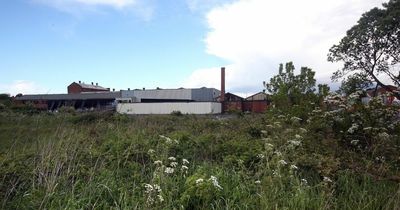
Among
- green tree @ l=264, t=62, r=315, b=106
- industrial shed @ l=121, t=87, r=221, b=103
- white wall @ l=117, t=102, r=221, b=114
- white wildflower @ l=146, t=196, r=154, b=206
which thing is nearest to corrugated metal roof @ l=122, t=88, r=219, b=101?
industrial shed @ l=121, t=87, r=221, b=103

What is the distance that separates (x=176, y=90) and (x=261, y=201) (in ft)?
237

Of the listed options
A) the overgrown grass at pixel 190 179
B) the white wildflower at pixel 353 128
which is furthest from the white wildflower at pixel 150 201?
the white wildflower at pixel 353 128

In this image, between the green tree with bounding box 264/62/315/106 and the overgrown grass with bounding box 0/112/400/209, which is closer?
the overgrown grass with bounding box 0/112/400/209

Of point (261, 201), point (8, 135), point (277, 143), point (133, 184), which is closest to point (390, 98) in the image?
point (277, 143)

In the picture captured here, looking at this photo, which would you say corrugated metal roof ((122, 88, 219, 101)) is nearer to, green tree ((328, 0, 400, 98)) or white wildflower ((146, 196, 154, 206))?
green tree ((328, 0, 400, 98))

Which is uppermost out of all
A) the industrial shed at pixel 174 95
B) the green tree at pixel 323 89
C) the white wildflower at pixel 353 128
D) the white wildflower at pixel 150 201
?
the industrial shed at pixel 174 95

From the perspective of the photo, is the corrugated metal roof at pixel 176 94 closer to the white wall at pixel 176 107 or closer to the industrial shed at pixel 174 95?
the industrial shed at pixel 174 95

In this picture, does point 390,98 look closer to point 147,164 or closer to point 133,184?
point 147,164

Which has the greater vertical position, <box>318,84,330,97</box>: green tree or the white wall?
<box>318,84,330,97</box>: green tree

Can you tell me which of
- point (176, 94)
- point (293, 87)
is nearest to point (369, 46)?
point (293, 87)

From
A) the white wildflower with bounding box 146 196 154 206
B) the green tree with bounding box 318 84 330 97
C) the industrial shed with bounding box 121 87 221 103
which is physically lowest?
the white wildflower with bounding box 146 196 154 206

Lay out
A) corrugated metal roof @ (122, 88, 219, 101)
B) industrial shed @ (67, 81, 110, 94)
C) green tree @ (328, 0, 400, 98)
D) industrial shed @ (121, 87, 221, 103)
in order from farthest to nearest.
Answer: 1. industrial shed @ (67, 81, 110, 94)
2. corrugated metal roof @ (122, 88, 219, 101)
3. industrial shed @ (121, 87, 221, 103)
4. green tree @ (328, 0, 400, 98)

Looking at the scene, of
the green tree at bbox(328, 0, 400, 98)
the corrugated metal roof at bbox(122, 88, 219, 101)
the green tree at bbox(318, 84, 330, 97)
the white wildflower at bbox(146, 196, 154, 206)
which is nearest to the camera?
the white wildflower at bbox(146, 196, 154, 206)

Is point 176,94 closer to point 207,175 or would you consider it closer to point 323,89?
point 323,89
